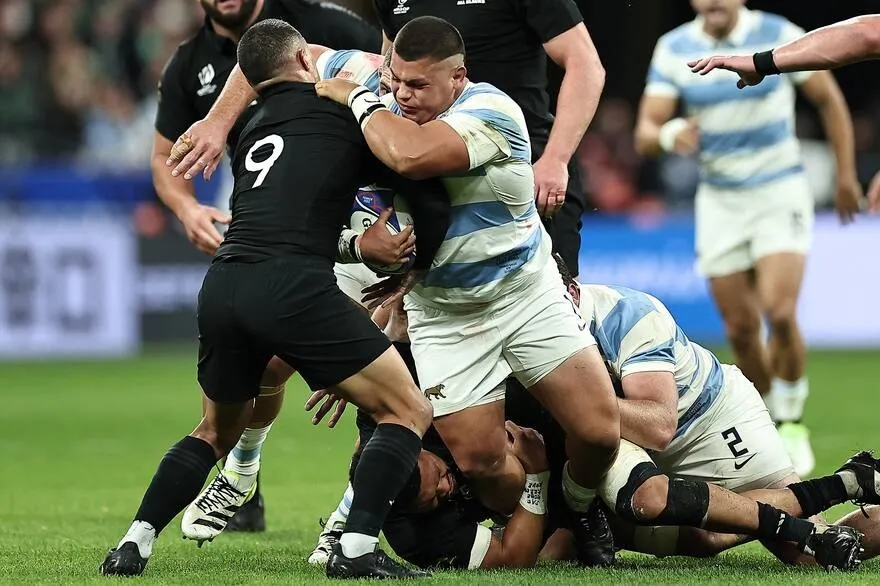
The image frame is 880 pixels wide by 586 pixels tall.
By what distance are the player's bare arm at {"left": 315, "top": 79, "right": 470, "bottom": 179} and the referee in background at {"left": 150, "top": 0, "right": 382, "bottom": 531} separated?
1856mm

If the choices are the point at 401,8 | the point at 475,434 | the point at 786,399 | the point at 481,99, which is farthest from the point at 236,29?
the point at 786,399

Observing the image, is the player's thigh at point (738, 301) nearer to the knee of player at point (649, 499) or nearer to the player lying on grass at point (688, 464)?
the player lying on grass at point (688, 464)

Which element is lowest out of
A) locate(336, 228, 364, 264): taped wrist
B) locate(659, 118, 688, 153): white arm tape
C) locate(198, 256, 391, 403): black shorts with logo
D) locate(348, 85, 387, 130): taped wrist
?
locate(198, 256, 391, 403): black shorts with logo

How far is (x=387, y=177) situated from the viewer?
5.36m

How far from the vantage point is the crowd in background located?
17.4 metres

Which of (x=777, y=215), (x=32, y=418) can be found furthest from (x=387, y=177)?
(x=32, y=418)

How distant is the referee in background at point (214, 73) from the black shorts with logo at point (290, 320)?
160 cm

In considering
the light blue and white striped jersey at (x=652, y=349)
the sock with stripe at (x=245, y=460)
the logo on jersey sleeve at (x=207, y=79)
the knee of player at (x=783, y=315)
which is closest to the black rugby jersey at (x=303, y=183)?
the light blue and white striped jersey at (x=652, y=349)

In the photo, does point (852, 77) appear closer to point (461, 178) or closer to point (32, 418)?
point (32, 418)

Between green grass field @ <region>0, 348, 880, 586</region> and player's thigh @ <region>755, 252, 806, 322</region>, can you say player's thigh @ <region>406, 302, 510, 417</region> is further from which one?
player's thigh @ <region>755, 252, 806, 322</region>

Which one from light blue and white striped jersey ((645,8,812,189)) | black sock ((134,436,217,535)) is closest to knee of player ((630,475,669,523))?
black sock ((134,436,217,535))

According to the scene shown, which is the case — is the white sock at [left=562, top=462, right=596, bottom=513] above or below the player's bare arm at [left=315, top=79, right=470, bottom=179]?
below

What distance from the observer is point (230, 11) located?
701 centimetres

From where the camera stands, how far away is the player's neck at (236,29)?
7121 mm
